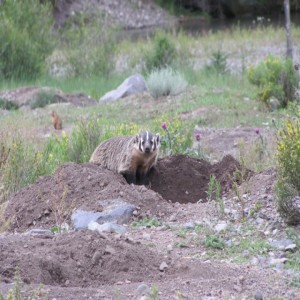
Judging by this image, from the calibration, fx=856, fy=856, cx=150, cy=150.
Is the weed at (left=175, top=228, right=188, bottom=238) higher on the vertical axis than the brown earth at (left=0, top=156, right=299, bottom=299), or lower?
lower

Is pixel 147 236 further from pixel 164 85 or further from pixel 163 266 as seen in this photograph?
pixel 164 85

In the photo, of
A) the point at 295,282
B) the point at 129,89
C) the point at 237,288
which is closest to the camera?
the point at 237,288

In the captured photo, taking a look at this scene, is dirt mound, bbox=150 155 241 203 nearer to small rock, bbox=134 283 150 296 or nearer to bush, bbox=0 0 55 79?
small rock, bbox=134 283 150 296

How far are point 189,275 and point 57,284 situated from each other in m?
0.90

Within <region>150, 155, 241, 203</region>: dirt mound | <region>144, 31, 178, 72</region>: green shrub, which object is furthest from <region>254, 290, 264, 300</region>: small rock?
<region>144, 31, 178, 72</region>: green shrub

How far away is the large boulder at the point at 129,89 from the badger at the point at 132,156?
8.44m

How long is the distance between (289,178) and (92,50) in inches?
664

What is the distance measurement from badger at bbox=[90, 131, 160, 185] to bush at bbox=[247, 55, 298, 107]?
5.99 m

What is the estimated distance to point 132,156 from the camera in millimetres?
9344

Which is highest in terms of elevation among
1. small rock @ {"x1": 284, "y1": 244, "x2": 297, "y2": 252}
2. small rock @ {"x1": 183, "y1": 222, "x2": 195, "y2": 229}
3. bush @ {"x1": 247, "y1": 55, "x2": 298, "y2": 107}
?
small rock @ {"x1": 284, "y1": 244, "x2": 297, "y2": 252}

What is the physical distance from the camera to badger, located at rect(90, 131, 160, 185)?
30.1ft

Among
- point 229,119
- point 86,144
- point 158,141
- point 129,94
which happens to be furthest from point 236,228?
point 129,94

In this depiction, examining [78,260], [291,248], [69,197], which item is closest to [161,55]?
[69,197]

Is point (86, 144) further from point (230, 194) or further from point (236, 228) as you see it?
point (236, 228)
